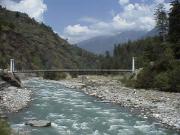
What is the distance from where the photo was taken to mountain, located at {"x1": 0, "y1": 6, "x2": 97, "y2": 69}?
111m

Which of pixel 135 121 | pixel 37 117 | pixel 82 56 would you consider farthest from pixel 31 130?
pixel 82 56

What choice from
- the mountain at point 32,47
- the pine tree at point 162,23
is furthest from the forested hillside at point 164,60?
the mountain at point 32,47

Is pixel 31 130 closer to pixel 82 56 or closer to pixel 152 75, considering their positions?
pixel 152 75

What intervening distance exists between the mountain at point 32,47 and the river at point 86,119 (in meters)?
53.3

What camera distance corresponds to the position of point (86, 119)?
94.2ft

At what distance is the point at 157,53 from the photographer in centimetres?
6719

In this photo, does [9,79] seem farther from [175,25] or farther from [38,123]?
[38,123]

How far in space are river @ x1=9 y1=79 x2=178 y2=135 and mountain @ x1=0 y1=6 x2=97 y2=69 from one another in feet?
175

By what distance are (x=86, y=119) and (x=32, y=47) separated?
10491cm

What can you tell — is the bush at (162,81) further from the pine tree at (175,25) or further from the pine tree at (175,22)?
the pine tree at (175,22)

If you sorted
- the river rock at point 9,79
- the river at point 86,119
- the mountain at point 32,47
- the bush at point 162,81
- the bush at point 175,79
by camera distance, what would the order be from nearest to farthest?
1. the river at point 86,119
2. the bush at point 175,79
3. the bush at point 162,81
4. the river rock at point 9,79
5. the mountain at point 32,47

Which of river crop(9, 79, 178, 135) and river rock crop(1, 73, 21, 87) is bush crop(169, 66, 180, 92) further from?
river rock crop(1, 73, 21, 87)

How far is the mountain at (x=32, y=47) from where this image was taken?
111 meters

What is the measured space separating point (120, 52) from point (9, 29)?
46.0m
